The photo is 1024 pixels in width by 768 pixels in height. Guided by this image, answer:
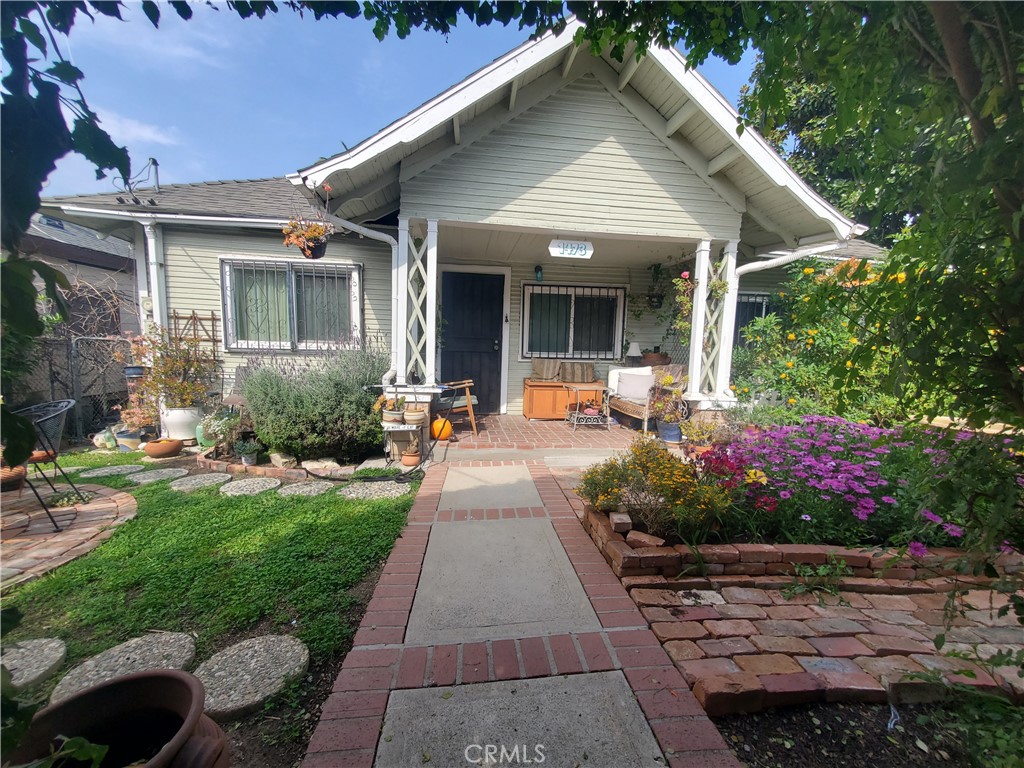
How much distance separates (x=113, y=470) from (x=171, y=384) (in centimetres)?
A: 131

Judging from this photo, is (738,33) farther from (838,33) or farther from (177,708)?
→ (177,708)

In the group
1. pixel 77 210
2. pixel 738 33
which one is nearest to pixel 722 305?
pixel 738 33

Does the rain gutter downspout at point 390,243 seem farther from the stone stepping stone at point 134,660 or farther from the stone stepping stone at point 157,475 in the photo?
the stone stepping stone at point 134,660

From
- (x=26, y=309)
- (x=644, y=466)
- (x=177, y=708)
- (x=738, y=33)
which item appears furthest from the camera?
(x=644, y=466)

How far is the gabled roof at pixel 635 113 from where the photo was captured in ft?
13.9

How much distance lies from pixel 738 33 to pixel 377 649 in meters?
2.98

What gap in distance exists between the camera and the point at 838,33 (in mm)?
1239

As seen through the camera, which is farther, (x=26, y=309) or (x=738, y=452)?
(x=738, y=452)

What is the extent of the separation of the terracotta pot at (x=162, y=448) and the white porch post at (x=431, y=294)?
10.5 feet

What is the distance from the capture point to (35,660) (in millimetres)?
1823

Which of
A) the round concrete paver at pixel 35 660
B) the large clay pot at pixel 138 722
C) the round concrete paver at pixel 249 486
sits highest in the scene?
the large clay pot at pixel 138 722

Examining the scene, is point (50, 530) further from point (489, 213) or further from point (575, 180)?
point (575, 180)

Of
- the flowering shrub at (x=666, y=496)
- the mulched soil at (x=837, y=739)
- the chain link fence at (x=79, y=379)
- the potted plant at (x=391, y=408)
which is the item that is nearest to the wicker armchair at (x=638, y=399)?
the flowering shrub at (x=666, y=496)

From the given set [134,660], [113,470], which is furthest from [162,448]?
[134,660]
